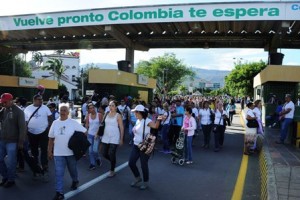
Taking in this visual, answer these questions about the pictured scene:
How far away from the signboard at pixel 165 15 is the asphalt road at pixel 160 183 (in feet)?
29.8

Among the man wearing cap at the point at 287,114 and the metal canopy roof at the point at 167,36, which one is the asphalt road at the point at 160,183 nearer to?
the man wearing cap at the point at 287,114

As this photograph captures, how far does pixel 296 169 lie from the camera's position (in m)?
7.48

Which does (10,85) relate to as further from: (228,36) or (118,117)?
(118,117)

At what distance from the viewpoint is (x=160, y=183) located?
24.7ft

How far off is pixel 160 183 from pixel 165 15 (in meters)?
12.4

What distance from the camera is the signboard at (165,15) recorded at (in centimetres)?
1711

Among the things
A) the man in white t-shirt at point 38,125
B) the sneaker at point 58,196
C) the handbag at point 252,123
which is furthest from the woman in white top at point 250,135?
the sneaker at point 58,196

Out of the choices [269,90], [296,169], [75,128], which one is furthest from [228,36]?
[75,128]

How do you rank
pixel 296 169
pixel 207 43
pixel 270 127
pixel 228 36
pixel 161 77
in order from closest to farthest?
1. pixel 296 169
2. pixel 270 127
3. pixel 228 36
4. pixel 207 43
5. pixel 161 77

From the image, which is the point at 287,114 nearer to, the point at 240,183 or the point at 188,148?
the point at 188,148

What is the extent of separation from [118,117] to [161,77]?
71.2 meters

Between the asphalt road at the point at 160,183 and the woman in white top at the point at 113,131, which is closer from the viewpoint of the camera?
the asphalt road at the point at 160,183

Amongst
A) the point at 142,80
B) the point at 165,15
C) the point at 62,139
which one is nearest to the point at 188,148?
the point at 62,139

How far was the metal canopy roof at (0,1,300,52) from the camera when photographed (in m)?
20.4
